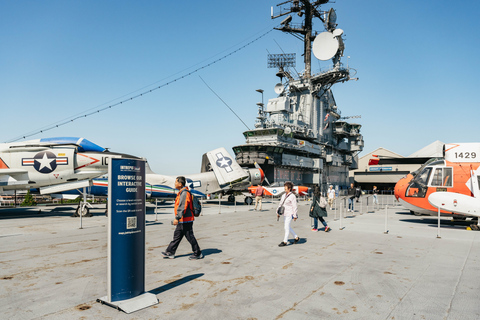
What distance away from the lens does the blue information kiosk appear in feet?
14.4

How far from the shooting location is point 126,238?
4.50m

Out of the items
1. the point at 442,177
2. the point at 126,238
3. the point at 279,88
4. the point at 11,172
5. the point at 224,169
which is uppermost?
the point at 279,88

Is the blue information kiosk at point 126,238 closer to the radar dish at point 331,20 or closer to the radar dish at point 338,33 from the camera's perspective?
the radar dish at point 338,33

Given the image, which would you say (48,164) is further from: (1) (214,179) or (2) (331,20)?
(2) (331,20)

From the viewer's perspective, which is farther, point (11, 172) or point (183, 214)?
point (11, 172)

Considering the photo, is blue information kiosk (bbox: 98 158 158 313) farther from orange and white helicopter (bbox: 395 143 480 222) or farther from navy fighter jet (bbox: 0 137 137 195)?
navy fighter jet (bbox: 0 137 137 195)

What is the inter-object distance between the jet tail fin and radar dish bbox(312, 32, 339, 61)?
33022mm

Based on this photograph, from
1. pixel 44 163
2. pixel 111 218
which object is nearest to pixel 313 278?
pixel 111 218

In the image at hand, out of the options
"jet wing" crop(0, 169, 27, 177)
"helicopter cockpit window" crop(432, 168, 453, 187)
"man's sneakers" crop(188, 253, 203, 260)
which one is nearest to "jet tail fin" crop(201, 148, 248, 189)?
"jet wing" crop(0, 169, 27, 177)

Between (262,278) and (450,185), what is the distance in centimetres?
1150

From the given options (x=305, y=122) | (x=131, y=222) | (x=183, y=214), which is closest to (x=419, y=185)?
(x=183, y=214)

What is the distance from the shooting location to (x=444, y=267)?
267 inches

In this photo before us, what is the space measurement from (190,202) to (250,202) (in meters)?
21.0

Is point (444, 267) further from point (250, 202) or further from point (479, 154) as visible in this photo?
point (250, 202)
